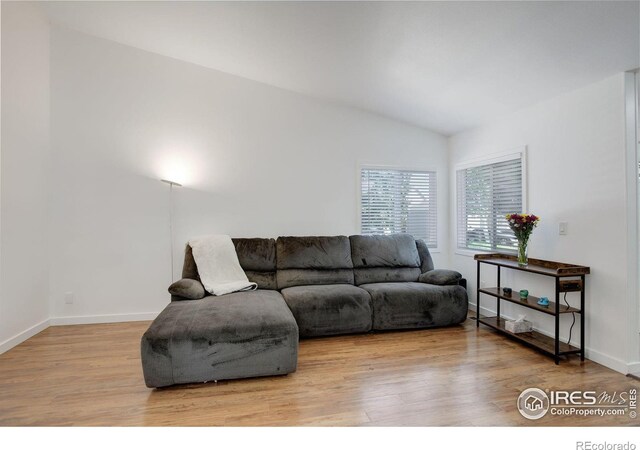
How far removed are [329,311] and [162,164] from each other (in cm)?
266

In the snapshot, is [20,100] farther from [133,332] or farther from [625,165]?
[625,165]

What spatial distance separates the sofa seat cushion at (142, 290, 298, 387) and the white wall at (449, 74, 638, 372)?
2.53 meters

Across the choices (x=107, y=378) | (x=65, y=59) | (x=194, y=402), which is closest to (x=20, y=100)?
(x=65, y=59)

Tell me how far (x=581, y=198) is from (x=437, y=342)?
6.00ft

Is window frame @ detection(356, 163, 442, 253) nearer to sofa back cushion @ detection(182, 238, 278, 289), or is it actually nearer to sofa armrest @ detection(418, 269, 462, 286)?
sofa armrest @ detection(418, 269, 462, 286)

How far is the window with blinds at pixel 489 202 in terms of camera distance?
3648mm

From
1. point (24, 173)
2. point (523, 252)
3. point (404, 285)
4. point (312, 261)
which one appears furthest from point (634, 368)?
point (24, 173)

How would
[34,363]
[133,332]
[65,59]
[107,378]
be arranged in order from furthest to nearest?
[65,59] → [133,332] → [34,363] → [107,378]

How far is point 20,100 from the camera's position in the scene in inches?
125

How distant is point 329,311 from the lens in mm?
3303

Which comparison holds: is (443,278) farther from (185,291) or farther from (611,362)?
(185,291)

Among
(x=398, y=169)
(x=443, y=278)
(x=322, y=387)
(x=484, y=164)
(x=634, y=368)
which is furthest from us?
(x=398, y=169)

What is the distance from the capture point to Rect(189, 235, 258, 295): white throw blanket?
3441 millimetres

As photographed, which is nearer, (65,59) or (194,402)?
(194,402)
